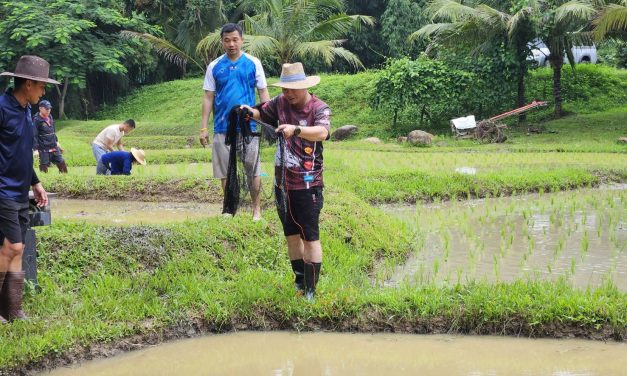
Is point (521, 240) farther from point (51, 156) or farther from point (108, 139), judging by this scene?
point (51, 156)

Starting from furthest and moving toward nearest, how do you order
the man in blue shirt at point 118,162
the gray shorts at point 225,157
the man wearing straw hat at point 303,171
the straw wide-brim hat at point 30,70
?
the man in blue shirt at point 118,162, the gray shorts at point 225,157, the man wearing straw hat at point 303,171, the straw wide-brim hat at point 30,70

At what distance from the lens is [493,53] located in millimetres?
21734

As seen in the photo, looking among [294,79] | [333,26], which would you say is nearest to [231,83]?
[294,79]

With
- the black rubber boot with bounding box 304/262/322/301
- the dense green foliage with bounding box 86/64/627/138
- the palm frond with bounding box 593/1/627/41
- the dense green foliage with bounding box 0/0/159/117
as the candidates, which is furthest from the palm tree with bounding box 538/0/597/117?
the black rubber boot with bounding box 304/262/322/301

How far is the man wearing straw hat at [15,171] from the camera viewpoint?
4.71 m

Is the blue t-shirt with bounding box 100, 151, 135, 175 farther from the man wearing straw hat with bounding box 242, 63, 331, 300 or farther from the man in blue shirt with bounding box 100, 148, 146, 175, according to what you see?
the man wearing straw hat with bounding box 242, 63, 331, 300

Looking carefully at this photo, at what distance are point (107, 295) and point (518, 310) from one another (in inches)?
106

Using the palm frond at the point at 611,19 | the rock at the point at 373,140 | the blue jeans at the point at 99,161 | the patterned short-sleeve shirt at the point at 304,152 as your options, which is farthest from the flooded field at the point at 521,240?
the rock at the point at 373,140

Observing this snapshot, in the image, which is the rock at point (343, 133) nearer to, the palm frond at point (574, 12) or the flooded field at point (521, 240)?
the palm frond at point (574, 12)

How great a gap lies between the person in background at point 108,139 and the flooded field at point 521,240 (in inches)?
157

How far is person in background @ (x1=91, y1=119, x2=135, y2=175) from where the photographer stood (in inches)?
446

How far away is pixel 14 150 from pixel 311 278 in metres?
2.06

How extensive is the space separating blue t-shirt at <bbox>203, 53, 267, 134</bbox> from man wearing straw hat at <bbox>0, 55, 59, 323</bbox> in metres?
2.24

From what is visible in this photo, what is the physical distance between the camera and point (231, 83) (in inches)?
273
